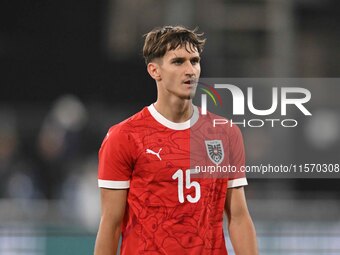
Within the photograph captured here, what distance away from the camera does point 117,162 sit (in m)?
5.14

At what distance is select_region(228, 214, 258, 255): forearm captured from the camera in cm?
525

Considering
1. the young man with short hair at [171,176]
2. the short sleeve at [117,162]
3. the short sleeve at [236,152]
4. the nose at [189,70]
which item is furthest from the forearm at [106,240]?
the nose at [189,70]

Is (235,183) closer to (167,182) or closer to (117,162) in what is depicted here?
(167,182)

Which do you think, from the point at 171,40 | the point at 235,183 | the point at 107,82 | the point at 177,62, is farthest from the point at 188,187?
the point at 107,82

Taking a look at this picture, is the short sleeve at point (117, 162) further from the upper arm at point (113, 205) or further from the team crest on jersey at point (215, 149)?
the team crest on jersey at point (215, 149)

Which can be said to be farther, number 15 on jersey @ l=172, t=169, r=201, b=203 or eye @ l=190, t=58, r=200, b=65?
eye @ l=190, t=58, r=200, b=65

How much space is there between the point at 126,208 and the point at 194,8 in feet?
34.7

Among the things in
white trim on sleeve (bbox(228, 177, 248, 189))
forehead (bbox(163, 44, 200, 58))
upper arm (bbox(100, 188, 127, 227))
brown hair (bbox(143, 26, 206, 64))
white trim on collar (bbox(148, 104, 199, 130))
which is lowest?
upper arm (bbox(100, 188, 127, 227))

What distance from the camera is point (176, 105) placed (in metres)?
5.26

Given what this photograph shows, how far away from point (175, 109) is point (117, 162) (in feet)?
1.33

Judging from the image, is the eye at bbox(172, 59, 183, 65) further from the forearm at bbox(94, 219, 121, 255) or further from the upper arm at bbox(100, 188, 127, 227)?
the forearm at bbox(94, 219, 121, 255)

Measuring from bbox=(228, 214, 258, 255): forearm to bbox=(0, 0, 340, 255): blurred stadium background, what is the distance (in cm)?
368

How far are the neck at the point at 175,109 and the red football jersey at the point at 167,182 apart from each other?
1.0 inches

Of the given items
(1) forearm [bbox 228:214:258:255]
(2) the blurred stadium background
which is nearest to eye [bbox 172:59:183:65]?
(1) forearm [bbox 228:214:258:255]
